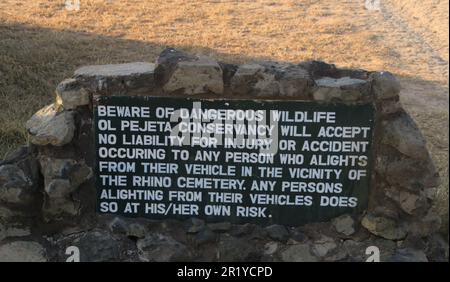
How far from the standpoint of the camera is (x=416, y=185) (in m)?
3.75

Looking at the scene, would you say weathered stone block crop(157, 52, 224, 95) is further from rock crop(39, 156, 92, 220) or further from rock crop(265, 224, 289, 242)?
rock crop(265, 224, 289, 242)

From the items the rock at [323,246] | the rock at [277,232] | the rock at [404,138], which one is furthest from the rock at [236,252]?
the rock at [404,138]

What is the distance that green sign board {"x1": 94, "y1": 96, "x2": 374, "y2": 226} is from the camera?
372 cm

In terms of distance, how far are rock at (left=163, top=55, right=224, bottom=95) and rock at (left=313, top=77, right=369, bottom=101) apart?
0.54 meters

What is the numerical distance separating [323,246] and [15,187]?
1740mm

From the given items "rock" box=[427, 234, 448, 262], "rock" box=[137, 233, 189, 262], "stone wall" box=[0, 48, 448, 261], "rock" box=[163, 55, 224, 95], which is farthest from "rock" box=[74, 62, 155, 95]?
"rock" box=[427, 234, 448, 262]

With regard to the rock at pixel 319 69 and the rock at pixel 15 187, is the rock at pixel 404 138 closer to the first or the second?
the rock at pixel 319 69

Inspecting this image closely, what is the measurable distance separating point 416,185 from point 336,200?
1.45 feet

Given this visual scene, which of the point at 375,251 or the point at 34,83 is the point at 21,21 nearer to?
the point at 34,83

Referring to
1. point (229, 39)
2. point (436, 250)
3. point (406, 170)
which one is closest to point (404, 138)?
point (406, 170)

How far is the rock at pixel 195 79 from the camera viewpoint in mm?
3709

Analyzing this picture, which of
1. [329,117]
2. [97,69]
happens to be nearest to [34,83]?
[97,69]

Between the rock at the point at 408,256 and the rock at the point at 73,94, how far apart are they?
1.90 meters

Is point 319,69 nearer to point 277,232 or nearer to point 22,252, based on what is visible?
point 277,232
